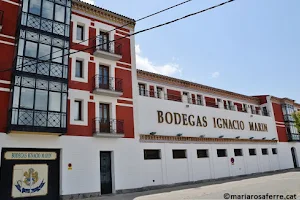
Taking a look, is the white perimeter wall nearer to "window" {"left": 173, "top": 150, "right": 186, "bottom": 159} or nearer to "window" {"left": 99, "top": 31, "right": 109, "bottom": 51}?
"window" {"left": 173, "top": 150, "right": 186, "bottom": 159}

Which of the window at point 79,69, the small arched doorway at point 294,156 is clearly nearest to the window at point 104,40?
the window at point 79,69

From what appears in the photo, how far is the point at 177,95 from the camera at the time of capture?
2512 cm

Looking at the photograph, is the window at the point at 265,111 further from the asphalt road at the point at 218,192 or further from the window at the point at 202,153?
the asphalt road at the point at 218,192

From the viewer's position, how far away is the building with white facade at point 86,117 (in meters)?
13.6

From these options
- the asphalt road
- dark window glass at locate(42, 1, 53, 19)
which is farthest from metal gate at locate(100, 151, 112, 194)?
dark window glass at locate(42, 1, 53, 19)

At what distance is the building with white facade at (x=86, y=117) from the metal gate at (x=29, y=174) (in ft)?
0.16

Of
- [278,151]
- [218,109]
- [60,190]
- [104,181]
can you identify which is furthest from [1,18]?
[278,151]

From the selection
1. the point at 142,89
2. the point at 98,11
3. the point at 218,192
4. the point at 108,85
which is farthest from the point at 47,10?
the point at 218,192

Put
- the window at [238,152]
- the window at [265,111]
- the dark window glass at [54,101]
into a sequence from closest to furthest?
the dark window glass at [54,101], the window at [238,152], the window at [265,111]

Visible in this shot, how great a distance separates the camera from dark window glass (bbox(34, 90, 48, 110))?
543 inches

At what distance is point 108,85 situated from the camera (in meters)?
18.0

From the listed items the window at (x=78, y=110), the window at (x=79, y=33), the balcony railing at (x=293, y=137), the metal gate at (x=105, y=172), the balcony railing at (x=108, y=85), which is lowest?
the metal gate at (x=105, y=172)

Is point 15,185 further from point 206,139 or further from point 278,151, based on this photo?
point 278,151

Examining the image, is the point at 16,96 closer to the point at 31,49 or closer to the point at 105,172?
the point at 31,49
